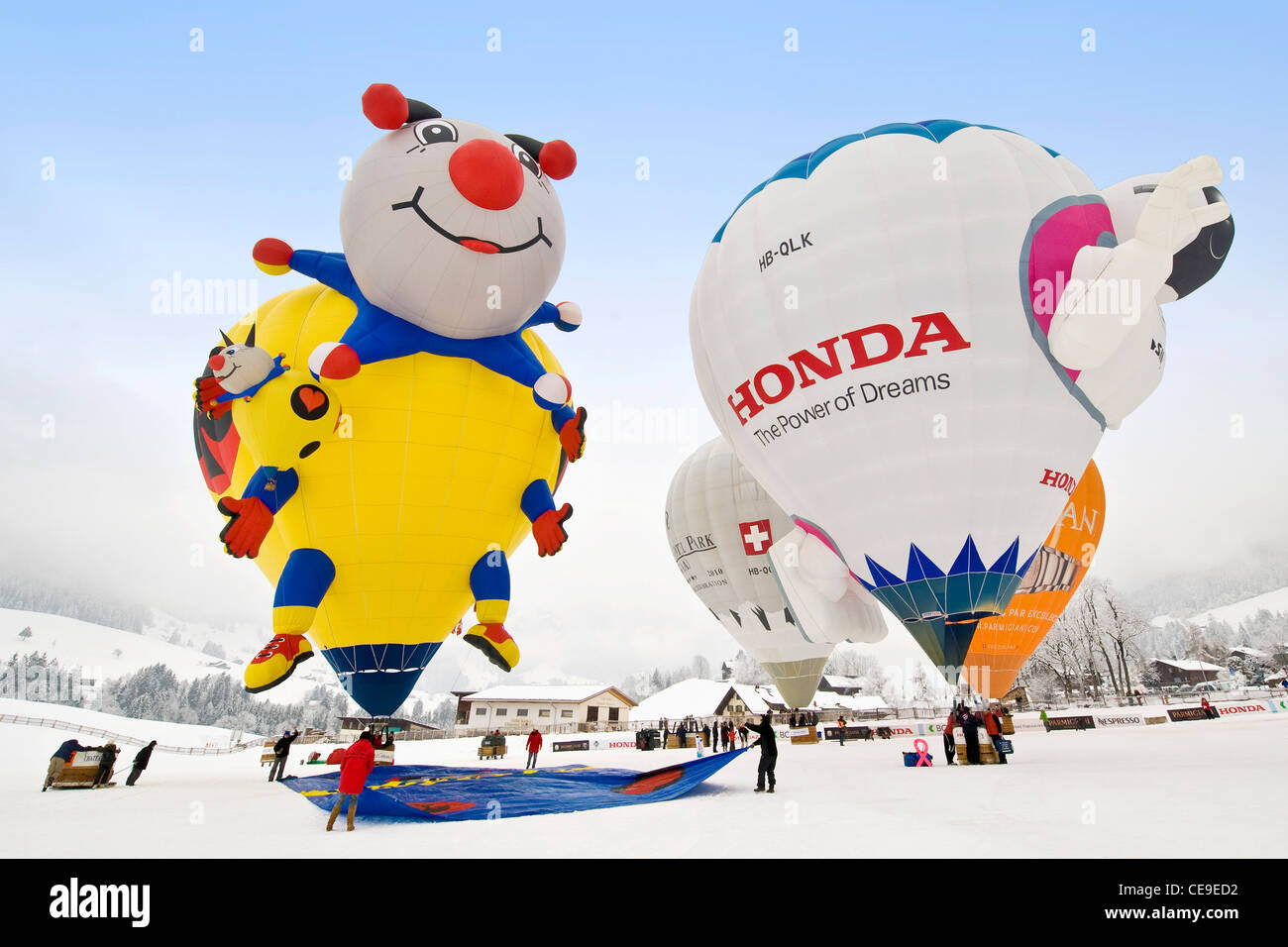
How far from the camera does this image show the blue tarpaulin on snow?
7090 millimetres

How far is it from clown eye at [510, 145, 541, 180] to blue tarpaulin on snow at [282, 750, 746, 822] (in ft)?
26.3

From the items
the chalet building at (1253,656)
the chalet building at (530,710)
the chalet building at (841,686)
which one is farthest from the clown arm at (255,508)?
the chalet building at (1253,656)

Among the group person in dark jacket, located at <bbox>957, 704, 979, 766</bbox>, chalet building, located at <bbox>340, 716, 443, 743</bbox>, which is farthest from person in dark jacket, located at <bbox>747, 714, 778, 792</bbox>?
chalet building, located at <bbox>340, 716, 443, 743</bbox>

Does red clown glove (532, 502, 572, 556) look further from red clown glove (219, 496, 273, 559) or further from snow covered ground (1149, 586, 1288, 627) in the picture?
snow covered ground (1149, 586, 1288, 627)

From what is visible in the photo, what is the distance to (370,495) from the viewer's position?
30.4ft

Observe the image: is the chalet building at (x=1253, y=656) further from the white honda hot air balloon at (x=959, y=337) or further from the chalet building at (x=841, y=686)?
the white honda hot air balloon at (x=959, y=337)

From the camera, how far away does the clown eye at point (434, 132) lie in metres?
9.17

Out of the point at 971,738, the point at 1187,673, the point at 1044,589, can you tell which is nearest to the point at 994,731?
the point at 971,738

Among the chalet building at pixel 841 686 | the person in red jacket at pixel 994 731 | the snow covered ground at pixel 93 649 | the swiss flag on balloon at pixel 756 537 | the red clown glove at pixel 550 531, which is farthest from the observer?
the snow covered ground at pixel 93 649

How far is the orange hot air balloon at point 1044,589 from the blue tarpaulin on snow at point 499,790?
29.7ft

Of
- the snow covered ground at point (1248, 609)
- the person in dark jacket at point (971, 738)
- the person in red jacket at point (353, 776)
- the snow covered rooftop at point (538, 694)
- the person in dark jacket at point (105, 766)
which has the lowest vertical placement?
the snow covered ground at point (1248, 609)
